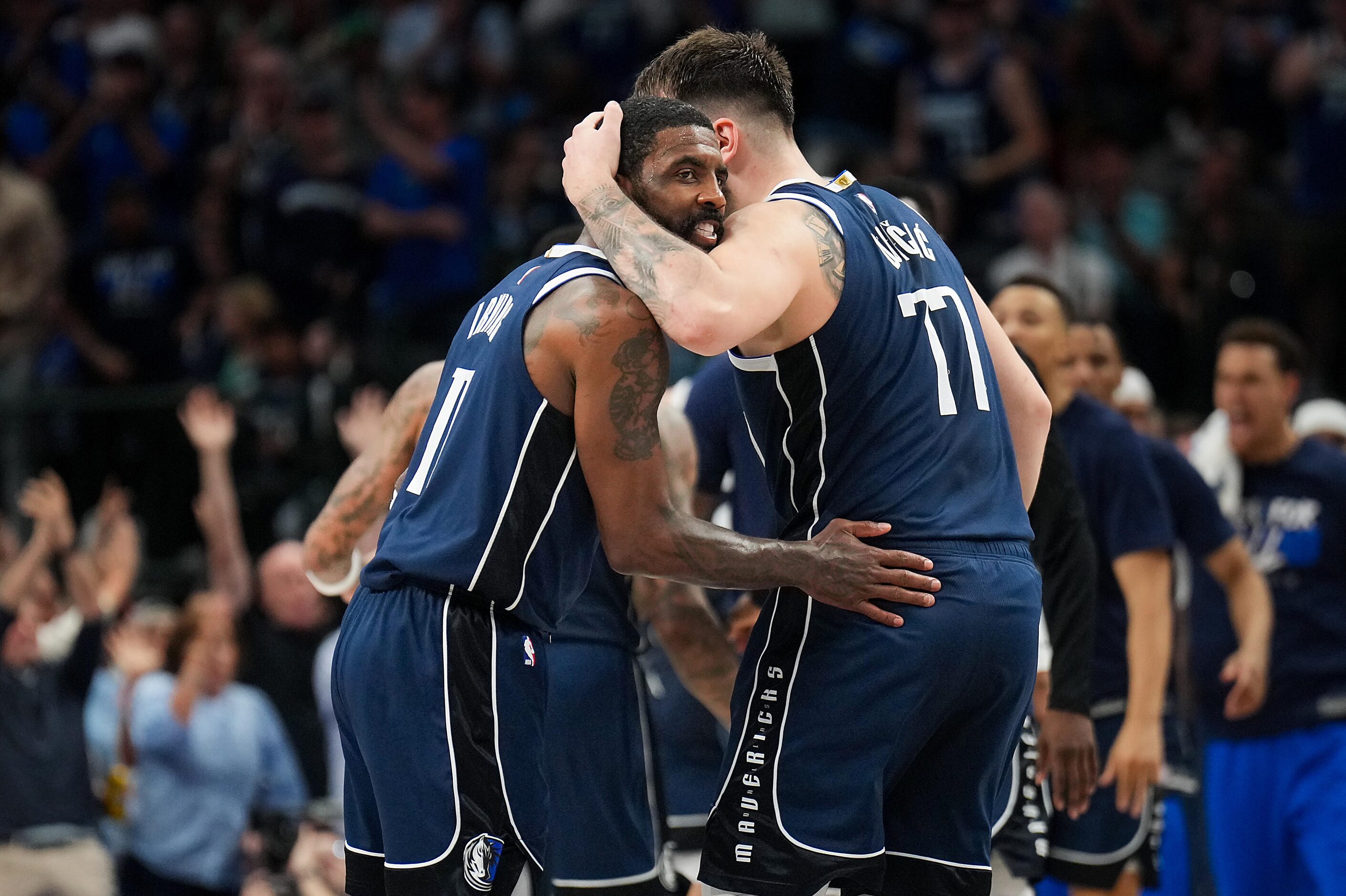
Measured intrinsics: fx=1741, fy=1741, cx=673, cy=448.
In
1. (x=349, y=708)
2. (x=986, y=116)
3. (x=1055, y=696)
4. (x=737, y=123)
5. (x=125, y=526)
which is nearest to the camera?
(x=349, y=708)

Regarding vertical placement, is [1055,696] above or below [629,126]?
below

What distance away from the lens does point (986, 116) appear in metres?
12.9

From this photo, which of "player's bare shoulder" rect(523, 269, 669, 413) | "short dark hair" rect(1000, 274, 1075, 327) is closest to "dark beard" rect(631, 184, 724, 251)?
"player's bare shoulder" rect(523, 269, 669, 413)

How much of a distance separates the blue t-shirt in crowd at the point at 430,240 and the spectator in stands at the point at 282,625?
237 centimetres

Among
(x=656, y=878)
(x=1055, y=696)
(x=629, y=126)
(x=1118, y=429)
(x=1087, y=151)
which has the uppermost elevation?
(x=1087, y=151)

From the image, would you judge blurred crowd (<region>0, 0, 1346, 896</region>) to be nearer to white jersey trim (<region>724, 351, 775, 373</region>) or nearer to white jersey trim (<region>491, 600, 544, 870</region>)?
white jersey trim (<region>491, 600, 544, 870</region>)

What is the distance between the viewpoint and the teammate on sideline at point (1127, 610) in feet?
21.3

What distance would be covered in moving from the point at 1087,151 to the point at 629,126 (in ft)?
30.6

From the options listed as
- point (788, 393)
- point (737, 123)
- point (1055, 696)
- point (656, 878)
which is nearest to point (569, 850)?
point (656, 878)

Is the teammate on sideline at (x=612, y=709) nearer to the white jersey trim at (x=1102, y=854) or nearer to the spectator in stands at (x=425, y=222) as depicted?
the white jersey trim at (x=1102, y=854)

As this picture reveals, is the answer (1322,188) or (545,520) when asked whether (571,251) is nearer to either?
(545,520)

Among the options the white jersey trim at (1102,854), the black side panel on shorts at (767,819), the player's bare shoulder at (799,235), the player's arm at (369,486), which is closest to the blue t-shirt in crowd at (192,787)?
the white jersey trim at (1102,854)

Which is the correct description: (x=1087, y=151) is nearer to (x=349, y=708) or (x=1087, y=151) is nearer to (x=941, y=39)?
(x=941, y=39)

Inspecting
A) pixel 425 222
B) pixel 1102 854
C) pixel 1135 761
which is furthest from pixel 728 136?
pixel 425 222
